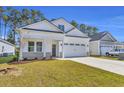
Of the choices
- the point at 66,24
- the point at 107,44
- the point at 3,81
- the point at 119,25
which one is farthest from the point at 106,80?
the point at 107,44

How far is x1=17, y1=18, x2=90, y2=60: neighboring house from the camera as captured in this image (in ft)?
68.5

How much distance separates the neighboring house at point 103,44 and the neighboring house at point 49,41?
209 inches

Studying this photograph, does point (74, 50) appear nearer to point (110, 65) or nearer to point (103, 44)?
point (103, 44)

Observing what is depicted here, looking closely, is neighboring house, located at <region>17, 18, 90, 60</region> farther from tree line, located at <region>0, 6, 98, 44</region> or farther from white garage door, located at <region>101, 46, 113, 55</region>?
tree line, located at <region>0, 6, 98, 44</region>

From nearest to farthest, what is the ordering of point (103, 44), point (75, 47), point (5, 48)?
point (75, 47) < point (5, 48) < point (103, 44)

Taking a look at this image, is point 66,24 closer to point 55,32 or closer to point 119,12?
point 55,32

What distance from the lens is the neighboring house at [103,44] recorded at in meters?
32.2

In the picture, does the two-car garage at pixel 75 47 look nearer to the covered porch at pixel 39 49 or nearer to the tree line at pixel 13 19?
the covered porch at pixel 39 49

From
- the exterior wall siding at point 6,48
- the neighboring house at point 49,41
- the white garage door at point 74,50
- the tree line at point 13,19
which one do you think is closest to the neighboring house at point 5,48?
the exterior wall siding at point 6,48

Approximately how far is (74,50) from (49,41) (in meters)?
4.86

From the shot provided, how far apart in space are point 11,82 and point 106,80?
16.1 feet

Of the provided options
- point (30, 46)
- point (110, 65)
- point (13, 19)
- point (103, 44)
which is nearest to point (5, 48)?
point (13, 19)

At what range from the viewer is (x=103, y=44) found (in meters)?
32.5
